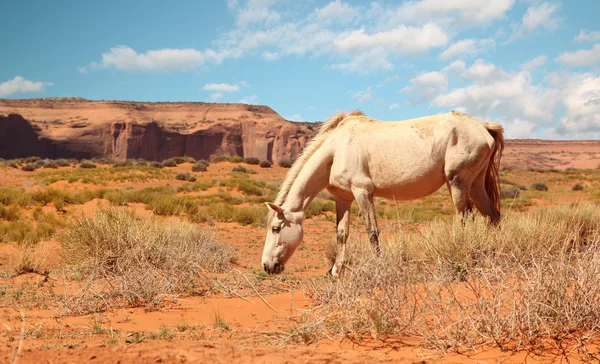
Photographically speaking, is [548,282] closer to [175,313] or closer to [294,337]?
[294,337]

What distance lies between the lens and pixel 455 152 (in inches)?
277

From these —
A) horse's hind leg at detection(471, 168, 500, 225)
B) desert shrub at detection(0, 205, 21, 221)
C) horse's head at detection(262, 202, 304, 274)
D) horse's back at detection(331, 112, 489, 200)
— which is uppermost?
horse's back at detection(331, 112, 489, 200)

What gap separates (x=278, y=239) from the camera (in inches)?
263

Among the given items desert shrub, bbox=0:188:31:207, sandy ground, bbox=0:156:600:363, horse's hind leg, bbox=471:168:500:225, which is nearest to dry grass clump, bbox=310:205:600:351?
sandy ground, bbox=0:156:600:363

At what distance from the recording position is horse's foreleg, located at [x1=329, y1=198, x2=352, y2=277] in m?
6.54

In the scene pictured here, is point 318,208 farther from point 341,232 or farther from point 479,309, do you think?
point 479,309

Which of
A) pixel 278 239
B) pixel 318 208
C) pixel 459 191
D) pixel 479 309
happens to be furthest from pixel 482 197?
pixel 318 208

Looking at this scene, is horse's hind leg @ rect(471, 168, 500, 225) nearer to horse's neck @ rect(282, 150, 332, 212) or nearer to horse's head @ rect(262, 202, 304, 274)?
horse's neck @ rect(282, 150, 332, 212)

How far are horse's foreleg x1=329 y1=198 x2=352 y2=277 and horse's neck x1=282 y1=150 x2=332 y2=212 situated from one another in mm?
460

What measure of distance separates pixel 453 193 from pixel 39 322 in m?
5.33

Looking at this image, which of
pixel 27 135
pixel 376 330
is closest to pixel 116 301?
pixel 376 330

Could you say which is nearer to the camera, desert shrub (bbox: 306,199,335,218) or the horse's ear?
the horse's ear

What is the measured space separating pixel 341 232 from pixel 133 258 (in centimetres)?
296

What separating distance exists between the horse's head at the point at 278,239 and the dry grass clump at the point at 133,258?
0.90 m
